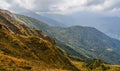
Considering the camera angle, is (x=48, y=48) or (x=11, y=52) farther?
(x=48, y=48)

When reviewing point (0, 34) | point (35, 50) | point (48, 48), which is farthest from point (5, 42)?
point (48, 48)

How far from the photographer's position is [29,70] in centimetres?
9731

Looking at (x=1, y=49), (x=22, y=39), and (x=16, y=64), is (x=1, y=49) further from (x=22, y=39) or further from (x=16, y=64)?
(x=22, y=39)

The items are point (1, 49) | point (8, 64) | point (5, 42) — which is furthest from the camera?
point (5, 42)

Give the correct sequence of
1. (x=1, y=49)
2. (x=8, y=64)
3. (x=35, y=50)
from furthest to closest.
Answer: (x=35, y=50), (x=1, y=49), (x=8, y=64)

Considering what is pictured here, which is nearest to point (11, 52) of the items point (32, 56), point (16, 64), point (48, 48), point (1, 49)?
point (1, 49)

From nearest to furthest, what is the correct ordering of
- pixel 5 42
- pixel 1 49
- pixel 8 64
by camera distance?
pixel 8 64, pixel 1 49, pixel 5 42

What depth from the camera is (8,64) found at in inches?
3792

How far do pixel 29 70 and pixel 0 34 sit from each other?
46973 millimetres

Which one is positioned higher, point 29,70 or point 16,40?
point 16,40

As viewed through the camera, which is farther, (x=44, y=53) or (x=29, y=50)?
(x=44, y=53)

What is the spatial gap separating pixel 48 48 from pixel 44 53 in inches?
266

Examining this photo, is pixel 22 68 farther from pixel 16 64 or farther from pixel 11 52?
pixel 11 52

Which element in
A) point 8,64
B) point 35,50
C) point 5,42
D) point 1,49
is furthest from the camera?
point 35,50
